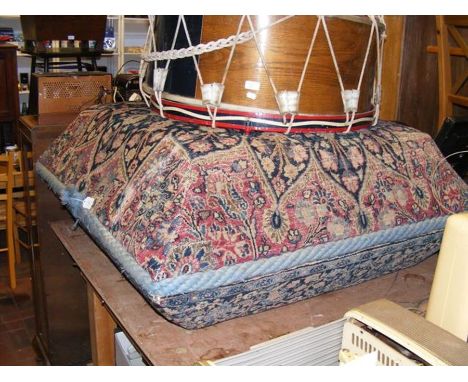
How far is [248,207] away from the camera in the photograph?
3.26ft

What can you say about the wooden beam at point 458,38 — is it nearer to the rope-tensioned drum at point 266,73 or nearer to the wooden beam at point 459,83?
the wooden beam at point 459,83

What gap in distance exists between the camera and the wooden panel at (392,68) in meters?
2.49

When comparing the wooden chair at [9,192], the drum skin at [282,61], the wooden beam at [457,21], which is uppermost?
the wooden beam at [457,21]

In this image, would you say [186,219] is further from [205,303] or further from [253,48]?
[253,48]

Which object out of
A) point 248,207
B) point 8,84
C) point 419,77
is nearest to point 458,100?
point 419,77

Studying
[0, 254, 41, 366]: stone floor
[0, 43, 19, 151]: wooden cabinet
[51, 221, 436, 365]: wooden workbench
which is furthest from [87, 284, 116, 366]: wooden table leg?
[0, 43, 19, 151]: wooden cabinet

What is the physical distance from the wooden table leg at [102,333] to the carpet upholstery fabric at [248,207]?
43 cm

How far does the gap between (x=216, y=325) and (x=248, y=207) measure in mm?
266

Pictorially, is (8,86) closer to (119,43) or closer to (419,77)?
(119,43)

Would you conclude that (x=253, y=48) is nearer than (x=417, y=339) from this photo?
No

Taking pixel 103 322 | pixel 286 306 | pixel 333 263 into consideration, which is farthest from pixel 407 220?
pixel 103 322

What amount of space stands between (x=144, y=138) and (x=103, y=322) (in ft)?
2.23

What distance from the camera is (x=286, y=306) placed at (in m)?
1.17

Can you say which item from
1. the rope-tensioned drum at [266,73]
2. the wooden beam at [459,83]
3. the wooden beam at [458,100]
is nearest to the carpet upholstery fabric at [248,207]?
the rope-tensioned drum at [266,73]
